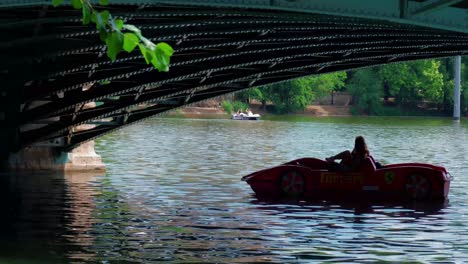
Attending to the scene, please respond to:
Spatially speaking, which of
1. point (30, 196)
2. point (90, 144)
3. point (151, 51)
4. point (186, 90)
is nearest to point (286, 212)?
point (30, 196)

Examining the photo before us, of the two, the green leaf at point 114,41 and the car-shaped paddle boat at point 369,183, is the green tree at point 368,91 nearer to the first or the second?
the car-shaped paddle boat at point 369,183

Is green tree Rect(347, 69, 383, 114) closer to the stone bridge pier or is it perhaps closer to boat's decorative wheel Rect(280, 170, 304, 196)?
the stone bridge pier

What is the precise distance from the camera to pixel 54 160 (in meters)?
33.9

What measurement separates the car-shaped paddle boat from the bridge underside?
2672mm

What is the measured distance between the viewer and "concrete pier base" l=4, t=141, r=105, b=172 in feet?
108

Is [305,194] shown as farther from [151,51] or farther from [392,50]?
[151,51]

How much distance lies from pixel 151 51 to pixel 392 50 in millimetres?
22866

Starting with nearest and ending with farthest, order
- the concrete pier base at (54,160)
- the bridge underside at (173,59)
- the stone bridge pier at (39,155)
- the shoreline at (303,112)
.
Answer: the bridge underside at (173,59) < the stone bridge pier at (39,155) < the concrete pier base at (54,160) < the shoreline at (303,112)

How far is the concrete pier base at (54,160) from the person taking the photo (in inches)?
1297

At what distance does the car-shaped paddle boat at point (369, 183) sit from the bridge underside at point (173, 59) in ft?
8.77

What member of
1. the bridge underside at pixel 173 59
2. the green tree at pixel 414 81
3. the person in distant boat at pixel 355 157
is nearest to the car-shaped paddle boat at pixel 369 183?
the person in distant boat at pixel 355 157

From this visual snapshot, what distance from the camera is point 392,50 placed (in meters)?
28.3

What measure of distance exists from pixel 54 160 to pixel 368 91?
92.6m

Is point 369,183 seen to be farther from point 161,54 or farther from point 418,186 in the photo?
point 161,54
